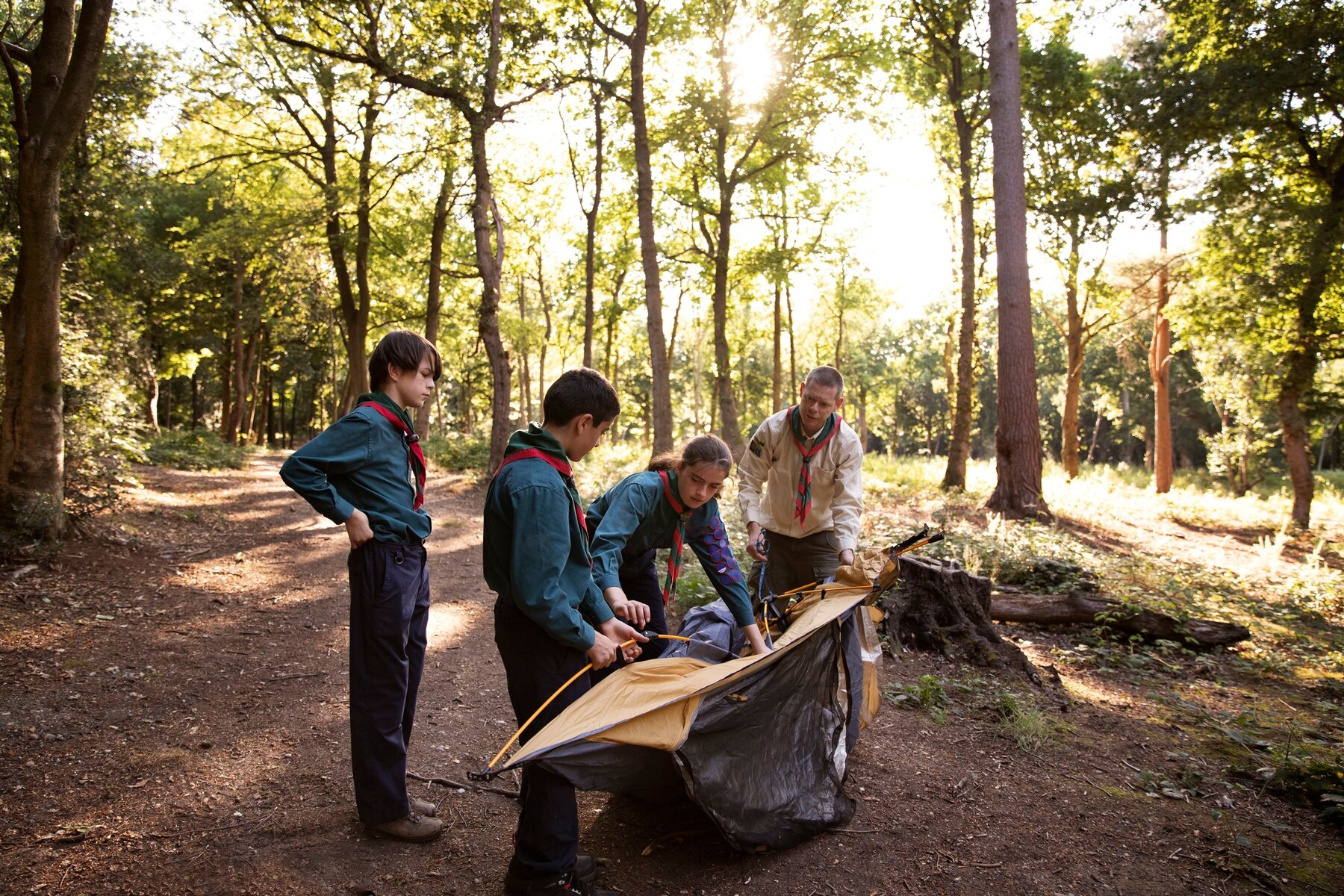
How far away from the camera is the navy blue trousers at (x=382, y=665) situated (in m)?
2.97

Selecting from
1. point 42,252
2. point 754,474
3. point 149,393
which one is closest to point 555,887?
point 754,474

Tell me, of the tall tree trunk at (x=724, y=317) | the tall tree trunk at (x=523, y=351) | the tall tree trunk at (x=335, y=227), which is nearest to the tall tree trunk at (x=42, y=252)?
the tall tree trunk at (x=335, y=227)

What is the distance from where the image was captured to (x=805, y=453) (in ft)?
15.3

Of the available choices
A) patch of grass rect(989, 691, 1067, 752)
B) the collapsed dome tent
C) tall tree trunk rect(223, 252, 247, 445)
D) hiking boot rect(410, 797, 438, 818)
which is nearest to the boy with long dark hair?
hiking boot rect(410, 797, 438, 818)

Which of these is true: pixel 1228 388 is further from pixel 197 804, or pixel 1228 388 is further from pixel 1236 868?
pixel 197 804

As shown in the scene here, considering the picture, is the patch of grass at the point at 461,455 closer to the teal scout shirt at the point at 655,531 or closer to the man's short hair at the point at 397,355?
the teal scout shirt at the point at 655,531

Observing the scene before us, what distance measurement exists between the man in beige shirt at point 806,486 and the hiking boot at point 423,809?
84.8 inches

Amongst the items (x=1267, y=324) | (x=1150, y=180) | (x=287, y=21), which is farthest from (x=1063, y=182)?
(x=287, y=21)

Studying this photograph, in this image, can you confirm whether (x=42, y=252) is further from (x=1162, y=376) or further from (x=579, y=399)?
(x=1162, y=376)

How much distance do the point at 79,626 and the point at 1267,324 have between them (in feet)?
56.0

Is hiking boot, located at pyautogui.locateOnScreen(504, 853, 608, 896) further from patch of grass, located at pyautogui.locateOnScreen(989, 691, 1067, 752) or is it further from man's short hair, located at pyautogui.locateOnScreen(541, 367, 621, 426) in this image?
patch of grass, located at pyautogui.locateOnScreen(989, 691, 1067, 752)

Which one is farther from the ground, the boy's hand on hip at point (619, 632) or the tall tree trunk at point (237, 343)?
the tall tree trunk at point (237, 343)

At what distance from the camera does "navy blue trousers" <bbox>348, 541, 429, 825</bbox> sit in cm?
297

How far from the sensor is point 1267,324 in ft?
43.8
